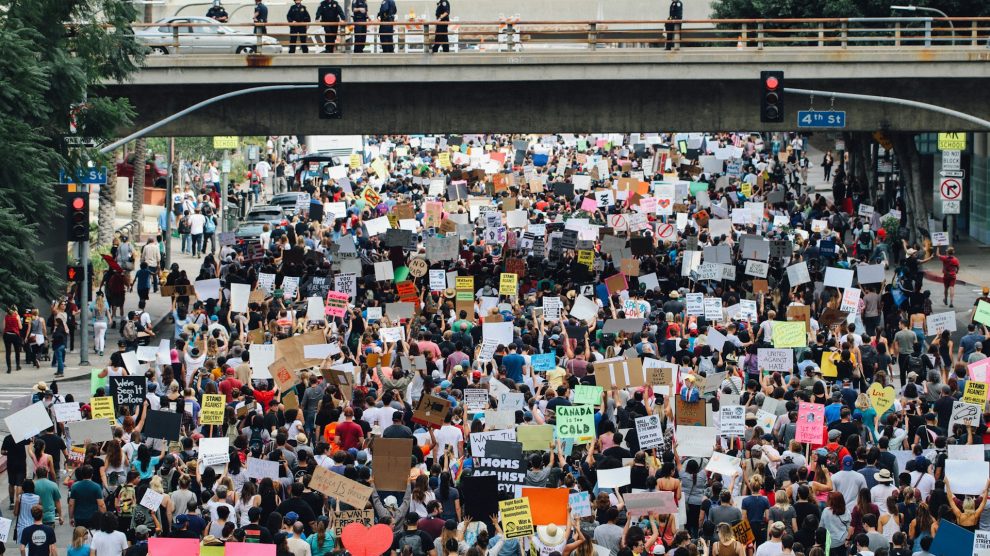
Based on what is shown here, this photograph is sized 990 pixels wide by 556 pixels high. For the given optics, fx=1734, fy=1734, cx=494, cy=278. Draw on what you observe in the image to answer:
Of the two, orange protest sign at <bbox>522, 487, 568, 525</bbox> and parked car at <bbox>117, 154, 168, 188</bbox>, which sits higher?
parked car at <bbox>117, 154, 168, 188</bbox>

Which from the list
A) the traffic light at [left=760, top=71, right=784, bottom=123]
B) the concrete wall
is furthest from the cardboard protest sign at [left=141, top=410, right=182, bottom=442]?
the concrete wall

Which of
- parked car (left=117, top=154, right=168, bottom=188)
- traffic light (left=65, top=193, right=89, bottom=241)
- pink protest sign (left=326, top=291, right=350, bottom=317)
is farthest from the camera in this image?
parked car (left=117, top=154, right=168, bottom=188)

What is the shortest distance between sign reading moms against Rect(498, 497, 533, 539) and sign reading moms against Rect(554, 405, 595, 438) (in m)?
3.00

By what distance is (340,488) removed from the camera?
614 inches

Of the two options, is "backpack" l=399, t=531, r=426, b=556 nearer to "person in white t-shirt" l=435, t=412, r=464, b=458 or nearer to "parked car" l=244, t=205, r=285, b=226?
"person in white t-shirt" l=435, t=412, r=464, b=458

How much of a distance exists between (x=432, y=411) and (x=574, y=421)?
1.60 metres

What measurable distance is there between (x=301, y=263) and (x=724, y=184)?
15.3m

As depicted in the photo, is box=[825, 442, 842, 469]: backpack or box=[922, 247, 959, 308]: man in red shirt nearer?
box=[825, 442, 842, 469]: backpack

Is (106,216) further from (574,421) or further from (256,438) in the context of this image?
(574,421)

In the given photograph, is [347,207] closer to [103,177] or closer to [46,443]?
[103,177]

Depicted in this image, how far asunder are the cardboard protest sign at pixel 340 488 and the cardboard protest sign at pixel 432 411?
264cm

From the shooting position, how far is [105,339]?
33812 millimetres

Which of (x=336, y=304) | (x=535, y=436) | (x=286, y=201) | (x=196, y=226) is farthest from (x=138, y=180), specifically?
(x=535, y=436)

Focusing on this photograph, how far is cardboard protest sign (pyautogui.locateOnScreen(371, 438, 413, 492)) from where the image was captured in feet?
53.4
